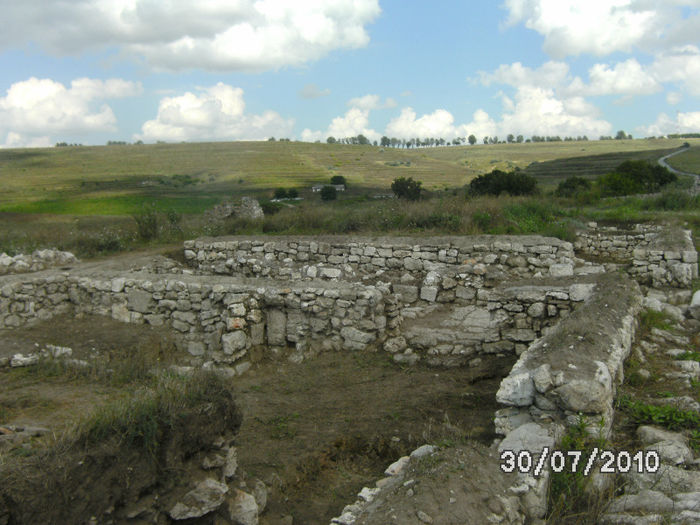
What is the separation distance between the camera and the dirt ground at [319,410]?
3781 mm

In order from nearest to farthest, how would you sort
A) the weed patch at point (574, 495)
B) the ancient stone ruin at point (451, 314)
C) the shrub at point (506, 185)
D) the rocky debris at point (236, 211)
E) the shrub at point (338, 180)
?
the weed patch at point (574, 495) → the ancient stone ruin at point (451, 314) → the rocky debris at point (236, 211) → the shrub at point (506, 185) → the shrub at point (338, 180)

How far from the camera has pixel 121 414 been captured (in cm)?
272

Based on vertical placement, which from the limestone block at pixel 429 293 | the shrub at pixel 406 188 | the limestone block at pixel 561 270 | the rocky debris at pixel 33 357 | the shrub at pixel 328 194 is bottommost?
the rocky debris at pixel 33 357

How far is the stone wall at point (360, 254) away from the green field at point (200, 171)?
→ 29.4 ft

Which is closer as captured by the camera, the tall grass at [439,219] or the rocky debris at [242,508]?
the rocky debris at [242,508]

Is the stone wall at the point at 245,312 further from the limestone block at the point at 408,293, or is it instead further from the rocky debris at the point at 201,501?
the rocky debris at the point at 201,501

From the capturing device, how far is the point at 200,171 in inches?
1240

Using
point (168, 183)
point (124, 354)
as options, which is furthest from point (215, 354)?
point (168, 183)

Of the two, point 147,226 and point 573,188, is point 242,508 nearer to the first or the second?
point 147,226

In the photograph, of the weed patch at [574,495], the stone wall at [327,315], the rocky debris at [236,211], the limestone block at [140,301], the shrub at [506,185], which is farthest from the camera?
the shrub at [506,185]

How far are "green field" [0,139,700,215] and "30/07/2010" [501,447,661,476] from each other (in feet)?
61.9

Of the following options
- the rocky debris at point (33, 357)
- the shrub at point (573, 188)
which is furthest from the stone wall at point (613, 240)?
the rocky debris at point (33, 357)

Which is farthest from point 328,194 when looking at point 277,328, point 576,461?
point 576,461

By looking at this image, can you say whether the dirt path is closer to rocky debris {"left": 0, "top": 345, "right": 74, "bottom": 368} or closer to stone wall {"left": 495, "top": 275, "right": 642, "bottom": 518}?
stone wall {"left": 495, "top": 275, "right": 642, "bottom": 518}
